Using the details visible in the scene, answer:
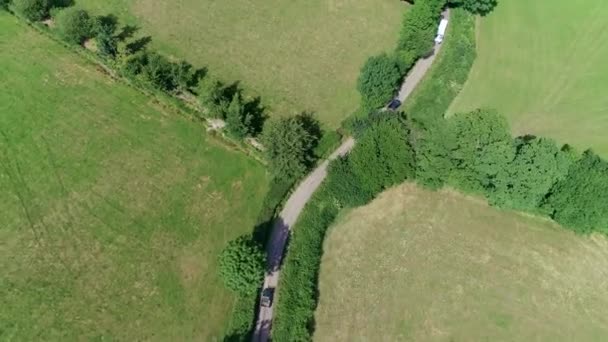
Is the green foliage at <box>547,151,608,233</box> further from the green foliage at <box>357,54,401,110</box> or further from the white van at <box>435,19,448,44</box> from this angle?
the white van at <box>435,19,448,44</box>

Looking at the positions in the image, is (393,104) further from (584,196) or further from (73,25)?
(73,25)

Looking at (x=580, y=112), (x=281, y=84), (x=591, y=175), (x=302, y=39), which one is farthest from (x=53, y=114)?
Answer: (x=580, y=112)

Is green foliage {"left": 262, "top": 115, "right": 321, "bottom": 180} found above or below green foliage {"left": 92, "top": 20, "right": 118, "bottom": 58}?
below

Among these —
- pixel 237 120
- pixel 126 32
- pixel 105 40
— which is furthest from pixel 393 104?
pixel 126 32

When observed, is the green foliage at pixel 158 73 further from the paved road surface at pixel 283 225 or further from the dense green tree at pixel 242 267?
the dense green tree at pixel 242 267

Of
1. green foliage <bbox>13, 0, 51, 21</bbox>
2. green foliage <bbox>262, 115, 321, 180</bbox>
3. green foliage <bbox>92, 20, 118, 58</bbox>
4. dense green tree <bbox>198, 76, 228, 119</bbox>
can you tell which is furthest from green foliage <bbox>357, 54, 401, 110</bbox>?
green foliage <bbox>13, 0, 51, 21</bbox>

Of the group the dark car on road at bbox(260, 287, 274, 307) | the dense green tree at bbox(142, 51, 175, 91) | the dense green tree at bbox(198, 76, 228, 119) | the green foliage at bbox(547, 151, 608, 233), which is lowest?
the dark car on road at bbox(260, 287, 274, 307)

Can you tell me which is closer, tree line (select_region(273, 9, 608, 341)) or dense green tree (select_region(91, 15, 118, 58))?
tree line (select_region(273, 9, 608, 341))
